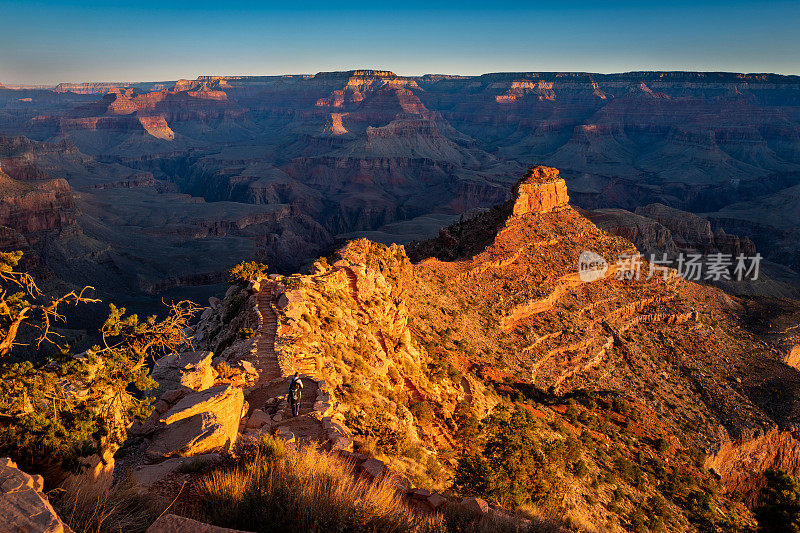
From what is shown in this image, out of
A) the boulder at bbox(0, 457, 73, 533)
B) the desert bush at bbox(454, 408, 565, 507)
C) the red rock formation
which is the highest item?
the boulder at bbox(0, 457, 73, 533)

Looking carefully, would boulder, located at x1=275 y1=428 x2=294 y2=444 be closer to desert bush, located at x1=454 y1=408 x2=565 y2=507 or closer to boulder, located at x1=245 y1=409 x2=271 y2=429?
boulder, located at x1=245 y1=409 x2=271 y2=429

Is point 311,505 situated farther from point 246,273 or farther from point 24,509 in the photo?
point 246,273

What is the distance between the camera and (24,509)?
637cm

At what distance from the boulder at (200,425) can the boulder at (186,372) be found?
1.26m

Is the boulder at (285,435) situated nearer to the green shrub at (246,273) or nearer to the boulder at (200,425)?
the boulder at (200,425)

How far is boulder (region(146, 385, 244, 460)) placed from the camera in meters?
11.8

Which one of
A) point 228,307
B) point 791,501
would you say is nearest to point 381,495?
point 228,307

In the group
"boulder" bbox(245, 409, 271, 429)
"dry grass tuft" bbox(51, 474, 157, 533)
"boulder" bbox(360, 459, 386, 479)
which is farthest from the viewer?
"boulder" bbox(245, 409, 271, 429)

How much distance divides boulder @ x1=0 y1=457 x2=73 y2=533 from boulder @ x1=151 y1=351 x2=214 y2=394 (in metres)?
8.01

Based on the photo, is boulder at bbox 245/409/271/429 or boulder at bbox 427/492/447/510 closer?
boulder at bbox 427/492/447/510

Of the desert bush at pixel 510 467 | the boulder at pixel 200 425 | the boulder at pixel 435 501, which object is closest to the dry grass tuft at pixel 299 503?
the boulder at pixel 435 501

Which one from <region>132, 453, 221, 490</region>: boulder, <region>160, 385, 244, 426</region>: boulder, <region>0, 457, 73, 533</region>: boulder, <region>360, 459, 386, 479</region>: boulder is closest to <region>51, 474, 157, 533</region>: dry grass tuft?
<region>0, 457, 73, 533</region>: boulder

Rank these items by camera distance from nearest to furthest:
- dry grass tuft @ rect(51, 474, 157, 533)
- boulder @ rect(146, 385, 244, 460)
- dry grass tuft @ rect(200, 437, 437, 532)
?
dry grass tuft @ rect(51, 474, 157, 533), dry grass tuft @ rect(200, 437, 437, 532), boulder @ rect(146, 385, 244, 460)

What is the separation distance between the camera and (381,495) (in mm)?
9344
